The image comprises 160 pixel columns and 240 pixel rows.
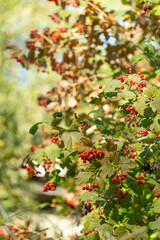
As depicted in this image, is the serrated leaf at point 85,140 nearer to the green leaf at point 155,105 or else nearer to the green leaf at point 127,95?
the green leaf at point 127,95

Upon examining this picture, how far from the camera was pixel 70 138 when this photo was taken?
2100 mm

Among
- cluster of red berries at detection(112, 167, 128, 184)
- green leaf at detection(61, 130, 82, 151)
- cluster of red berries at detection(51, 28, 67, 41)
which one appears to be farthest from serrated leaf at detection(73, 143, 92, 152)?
cluster of red berries at detection(51, 28, 67, 41)

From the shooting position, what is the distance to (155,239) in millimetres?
2322

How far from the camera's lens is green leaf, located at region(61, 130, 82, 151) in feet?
6.79

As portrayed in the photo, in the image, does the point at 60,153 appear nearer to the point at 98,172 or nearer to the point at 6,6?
the point at 98,172

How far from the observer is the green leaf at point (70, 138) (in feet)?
6.79

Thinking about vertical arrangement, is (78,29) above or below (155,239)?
above

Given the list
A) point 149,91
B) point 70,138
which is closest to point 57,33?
point 70,138

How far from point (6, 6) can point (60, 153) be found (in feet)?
15.9

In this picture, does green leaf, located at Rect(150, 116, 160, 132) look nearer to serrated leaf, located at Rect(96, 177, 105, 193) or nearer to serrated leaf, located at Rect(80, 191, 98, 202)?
serrated leaf, located at Rect(96, 177, 105, 193)

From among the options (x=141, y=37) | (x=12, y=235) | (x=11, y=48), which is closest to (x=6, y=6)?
(x=11, y=48)

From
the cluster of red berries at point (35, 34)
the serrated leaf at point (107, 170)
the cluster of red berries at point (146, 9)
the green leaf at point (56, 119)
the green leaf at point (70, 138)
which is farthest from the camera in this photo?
the cluster of red berries at point (35, 34)

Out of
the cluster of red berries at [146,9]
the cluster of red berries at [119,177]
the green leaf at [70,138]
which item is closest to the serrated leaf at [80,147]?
the green leaf at [70,138]

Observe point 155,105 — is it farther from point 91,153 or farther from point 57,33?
point 57,33
